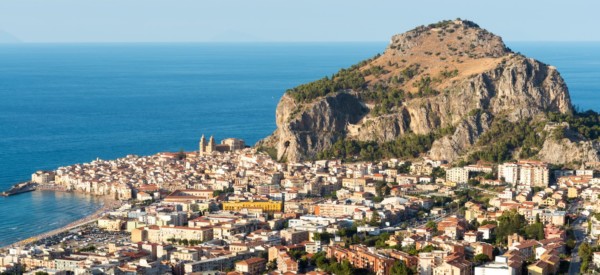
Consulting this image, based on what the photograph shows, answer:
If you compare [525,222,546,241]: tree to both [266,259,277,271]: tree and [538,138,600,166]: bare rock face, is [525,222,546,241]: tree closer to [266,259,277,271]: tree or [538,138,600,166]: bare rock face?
[266,259,277,271]: tree

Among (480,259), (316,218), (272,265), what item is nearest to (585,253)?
(480,259)

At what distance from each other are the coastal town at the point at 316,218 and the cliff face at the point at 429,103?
207cm

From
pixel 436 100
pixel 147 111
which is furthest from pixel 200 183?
pixel 147 111

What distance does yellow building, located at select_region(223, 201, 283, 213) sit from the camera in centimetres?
5469

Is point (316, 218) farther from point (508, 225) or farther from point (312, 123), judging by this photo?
point (312, 123)

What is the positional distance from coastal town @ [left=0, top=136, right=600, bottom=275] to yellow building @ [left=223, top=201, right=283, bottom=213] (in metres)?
0.05

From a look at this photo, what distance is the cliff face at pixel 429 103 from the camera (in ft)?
213

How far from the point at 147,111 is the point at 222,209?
50.5 meters

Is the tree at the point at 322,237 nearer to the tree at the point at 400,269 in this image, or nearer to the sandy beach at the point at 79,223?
the tree at the point at 400,269

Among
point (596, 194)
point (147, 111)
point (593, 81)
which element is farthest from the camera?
point (593, 81)

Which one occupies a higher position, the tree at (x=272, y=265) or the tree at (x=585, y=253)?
the tree at (x=585, y=253)

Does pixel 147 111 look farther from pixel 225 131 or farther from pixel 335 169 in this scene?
pixel 335 169

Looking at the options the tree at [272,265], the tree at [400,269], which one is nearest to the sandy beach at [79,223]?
the tree at [272,265]

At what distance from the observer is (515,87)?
6538cm
